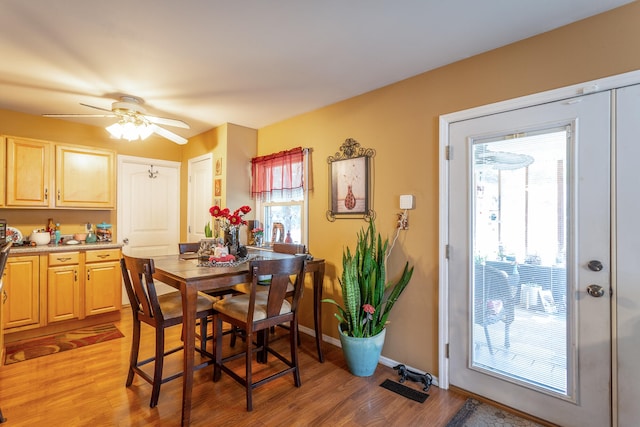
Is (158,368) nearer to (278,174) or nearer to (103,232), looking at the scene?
(278,174)

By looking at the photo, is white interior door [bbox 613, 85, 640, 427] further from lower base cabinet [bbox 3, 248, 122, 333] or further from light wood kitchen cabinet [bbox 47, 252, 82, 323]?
light wood kitchen cabinet [bbox 47, 252, 82, 323]

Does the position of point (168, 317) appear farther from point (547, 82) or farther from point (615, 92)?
point (615, 92)

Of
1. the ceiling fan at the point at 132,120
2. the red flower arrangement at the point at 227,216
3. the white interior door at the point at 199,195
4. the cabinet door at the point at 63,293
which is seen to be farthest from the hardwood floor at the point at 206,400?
the ceiling fan at the point at 132,120

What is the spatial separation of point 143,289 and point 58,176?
2.49 metres

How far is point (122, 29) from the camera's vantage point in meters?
1.89

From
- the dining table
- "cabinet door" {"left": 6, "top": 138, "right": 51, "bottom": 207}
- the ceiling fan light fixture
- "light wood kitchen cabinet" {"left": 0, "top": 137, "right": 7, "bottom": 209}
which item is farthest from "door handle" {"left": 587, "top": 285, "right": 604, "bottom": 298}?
"light wood kitchen cabinet" {"left": 0, "top": 137, "right": 7, "bottom": 209}

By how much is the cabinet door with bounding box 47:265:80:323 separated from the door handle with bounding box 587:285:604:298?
453 centimetres

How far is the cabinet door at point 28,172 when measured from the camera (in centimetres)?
319

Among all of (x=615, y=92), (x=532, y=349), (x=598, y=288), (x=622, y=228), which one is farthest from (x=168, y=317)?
(x=615, y=92)

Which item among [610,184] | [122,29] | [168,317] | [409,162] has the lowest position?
[168,317]

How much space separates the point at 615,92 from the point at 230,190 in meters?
3.47

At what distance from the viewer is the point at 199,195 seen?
431 cm

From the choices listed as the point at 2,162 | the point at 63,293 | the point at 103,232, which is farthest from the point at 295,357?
the point at 2,162

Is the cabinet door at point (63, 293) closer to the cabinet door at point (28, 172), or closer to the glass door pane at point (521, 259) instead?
the cabinet door at point (28, 172)
